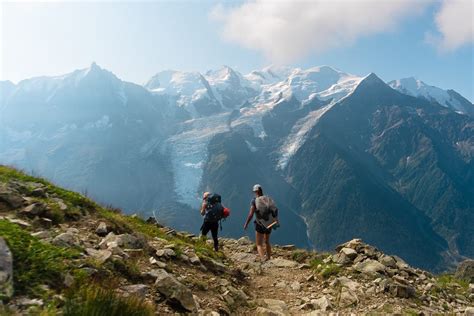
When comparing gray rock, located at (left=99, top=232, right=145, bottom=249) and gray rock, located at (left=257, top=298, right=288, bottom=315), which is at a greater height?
gray rock, located at (left=99, top=232, right=145, bottom=249)

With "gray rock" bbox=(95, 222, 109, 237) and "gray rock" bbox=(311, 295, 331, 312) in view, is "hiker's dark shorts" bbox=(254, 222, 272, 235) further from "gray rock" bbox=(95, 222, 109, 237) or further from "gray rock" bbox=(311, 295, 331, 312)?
"gray rock" bbox=(95, 222, 109, 237)

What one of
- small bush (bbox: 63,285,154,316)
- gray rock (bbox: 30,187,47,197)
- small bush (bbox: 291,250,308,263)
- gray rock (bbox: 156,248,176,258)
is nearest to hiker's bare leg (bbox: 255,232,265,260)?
small bush (bbox: 291,250,308,263)

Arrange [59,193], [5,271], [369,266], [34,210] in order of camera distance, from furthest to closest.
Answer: [369,266] < [59,193] < [34,210] < [5,271]

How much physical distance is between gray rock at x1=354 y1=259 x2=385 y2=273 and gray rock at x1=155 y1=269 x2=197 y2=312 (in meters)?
7.95

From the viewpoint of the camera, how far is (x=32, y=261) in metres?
7.22

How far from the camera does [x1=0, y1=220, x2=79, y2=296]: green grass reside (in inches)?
262

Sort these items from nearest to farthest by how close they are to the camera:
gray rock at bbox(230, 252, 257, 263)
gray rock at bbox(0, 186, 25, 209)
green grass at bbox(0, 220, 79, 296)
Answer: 1. green grass at bbox(0, 220, 79, 296)
2. gray rock at bbox(0, 186, 25, 209)
3. gray rock at bbox(230, 252, 257, 263)

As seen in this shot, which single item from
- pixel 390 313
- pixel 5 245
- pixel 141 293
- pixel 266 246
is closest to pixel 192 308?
pixel 141 293

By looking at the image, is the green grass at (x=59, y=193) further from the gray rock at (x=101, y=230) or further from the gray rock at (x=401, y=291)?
the gray rock at (x=401, y=291)

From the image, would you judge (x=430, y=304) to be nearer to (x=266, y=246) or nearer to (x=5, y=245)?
(x=266, y=246)

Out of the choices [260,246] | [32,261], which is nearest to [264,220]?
[260,246]

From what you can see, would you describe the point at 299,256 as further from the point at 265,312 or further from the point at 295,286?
the point at 265,312

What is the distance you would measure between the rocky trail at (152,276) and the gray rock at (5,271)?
17 millimetres

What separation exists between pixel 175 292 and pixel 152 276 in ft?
2.99
